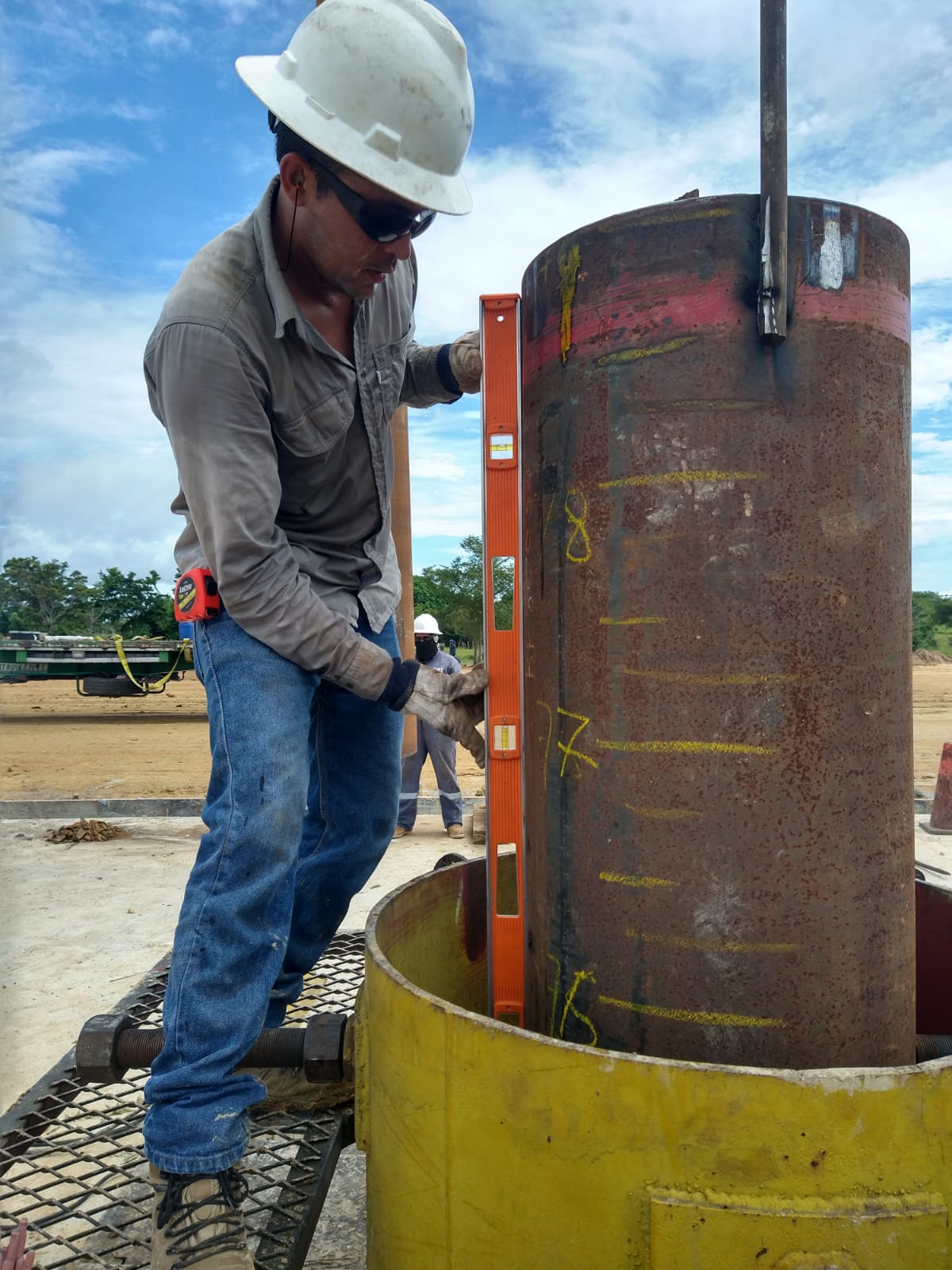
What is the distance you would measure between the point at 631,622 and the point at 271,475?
808 millimetres

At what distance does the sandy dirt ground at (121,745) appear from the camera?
32.1ft

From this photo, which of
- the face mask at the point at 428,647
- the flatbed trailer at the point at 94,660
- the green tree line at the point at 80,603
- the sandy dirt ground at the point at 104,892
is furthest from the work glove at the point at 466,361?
the green tree line at the point at 80,603

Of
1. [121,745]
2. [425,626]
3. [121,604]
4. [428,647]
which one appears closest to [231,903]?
[428,647]

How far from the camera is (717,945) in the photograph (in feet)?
4.74

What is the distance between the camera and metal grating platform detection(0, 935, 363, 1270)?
1.89 m

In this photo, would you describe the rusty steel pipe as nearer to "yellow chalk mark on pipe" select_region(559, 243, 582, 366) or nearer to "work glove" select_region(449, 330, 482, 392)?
"yellow chalk mark on pipe" select_region(559, 243, 582, 366)

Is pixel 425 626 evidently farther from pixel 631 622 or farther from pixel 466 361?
pixel 631 622

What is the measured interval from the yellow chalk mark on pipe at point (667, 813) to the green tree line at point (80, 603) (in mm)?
29243

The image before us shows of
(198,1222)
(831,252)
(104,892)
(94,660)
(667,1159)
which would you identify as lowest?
(104,892)

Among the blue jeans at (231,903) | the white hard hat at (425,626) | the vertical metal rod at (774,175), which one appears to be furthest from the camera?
the white hard hat at (425,626)

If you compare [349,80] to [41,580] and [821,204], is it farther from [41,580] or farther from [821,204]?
[41,580]

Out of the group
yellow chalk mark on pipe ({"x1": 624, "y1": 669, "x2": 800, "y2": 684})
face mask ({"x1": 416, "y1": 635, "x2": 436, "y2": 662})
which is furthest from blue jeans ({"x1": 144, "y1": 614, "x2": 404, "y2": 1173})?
face mask ({"x1": 416, "y1": 635, "x2": 436, "y2": 662})

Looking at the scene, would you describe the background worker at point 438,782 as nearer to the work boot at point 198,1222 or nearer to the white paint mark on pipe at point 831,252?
the work boot at point 198,1222

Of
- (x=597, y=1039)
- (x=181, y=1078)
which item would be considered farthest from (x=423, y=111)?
(x=181, y=1078)
